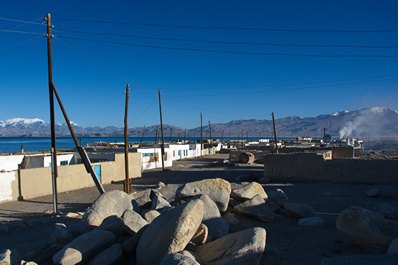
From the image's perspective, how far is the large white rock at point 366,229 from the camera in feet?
27.7

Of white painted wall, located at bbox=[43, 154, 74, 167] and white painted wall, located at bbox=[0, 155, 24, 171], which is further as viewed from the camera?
white painted wall, located at bbox=[43, 154, 74, 167]

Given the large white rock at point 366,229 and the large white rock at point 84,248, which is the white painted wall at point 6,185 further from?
the large white rock at point 366,229

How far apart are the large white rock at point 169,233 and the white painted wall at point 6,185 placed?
21234 mm

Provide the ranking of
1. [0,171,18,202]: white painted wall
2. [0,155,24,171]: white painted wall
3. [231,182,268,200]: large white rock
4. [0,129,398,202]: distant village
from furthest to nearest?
[0,155,24,171]: white painted wall < [0,171,18,202]: white painted wall < [0,129,398,202]: distant village < [231,182,268,200]: large white rock

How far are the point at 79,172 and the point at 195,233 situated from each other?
1008 inches

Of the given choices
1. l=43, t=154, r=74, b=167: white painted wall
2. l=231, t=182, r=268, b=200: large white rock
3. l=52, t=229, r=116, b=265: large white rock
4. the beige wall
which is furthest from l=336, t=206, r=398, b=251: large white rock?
l=43, t=154, r=74, b=167: white painted wall

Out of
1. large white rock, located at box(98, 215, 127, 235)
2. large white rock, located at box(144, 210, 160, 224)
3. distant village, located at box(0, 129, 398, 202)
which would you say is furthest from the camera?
distant village, located at box(0, 129, 398, 202)

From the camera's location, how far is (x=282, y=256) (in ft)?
27.5

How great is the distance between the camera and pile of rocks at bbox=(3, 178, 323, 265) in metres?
7.64

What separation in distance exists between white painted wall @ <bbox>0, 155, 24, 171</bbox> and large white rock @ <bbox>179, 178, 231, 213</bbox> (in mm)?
30729

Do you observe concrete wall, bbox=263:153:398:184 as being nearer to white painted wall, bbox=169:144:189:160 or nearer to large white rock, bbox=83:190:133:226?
large white rock, bbox=83:190:133:226

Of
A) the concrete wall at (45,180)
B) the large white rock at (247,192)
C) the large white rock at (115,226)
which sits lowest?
the concrete wall at (45,180)

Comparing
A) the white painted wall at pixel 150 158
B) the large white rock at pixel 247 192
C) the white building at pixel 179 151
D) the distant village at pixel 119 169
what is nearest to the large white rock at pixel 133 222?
the large white rock at pixel 247 192

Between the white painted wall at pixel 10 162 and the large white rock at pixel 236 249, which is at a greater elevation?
the white painted wall at pixel 10 162
